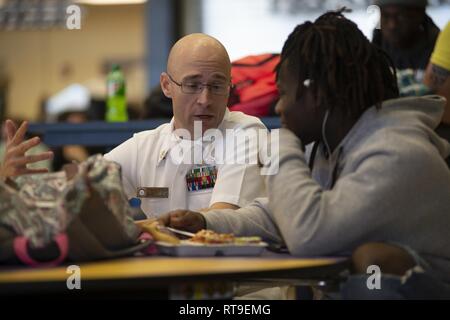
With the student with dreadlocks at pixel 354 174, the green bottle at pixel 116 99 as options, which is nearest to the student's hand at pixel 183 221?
the student with dreadlocks at pixel 354 174

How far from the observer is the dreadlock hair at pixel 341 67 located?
2.62 m

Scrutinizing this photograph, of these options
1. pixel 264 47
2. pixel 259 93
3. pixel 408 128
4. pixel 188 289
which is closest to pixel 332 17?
pixel 408 128

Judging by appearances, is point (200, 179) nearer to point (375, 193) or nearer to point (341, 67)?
point (341, 67)

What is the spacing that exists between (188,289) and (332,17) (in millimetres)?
1041

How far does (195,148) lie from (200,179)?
115 millimetres

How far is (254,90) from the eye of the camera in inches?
188

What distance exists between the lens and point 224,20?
29.2 feet

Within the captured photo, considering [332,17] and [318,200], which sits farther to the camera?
[332,17]

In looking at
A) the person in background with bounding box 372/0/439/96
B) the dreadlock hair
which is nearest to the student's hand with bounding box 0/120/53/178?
the dreadlock hair

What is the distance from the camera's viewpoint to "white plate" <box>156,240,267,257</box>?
92.2 inches

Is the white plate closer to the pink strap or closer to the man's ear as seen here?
the pink strap

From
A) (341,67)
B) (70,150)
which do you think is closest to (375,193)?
(341,67)

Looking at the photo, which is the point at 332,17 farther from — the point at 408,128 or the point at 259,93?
the point at 259,93

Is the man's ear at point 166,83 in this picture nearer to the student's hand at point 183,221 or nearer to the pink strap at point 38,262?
the student's hand at point 183,221
